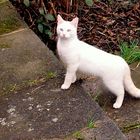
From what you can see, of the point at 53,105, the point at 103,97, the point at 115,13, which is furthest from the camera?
the point at 115,13

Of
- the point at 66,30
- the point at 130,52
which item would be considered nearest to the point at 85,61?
the point at 66,30

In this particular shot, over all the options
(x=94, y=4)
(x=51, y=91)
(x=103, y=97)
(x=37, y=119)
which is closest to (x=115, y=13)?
(x=94, y=4)

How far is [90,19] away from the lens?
4242mm

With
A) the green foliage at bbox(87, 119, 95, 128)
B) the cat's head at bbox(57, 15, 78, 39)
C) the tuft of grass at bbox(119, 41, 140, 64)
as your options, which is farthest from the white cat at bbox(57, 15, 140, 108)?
the tuft of grass at bbox(119, 41, 140, 64)

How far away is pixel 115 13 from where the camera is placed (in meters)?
4.34

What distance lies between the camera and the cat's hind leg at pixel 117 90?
306 centimetres

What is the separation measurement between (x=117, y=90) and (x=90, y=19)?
1.29 metres

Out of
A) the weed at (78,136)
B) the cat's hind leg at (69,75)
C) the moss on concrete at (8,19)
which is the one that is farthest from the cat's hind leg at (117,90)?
the moss on concrete at (8,19)

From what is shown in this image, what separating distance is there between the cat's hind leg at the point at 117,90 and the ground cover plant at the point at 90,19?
0.88 m

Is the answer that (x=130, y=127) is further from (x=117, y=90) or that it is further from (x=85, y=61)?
(x=85, y=61)

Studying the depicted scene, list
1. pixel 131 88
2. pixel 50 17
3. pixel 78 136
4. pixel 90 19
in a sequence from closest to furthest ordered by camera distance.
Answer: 1. pixel 78 136
2. pixel 131 88
3. pixel 50 17
4. pixel 90 19

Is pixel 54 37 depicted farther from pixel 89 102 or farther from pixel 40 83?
pixel 89 102

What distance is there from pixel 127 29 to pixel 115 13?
238mm

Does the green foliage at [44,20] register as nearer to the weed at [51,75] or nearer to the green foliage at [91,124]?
the weed at [51,75]
